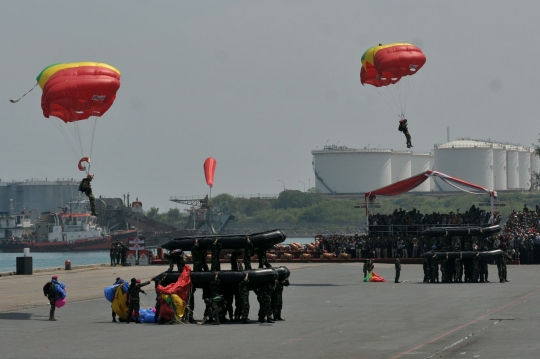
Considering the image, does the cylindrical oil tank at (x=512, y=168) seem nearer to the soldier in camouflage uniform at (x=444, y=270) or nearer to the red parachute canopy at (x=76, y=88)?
the soldier in camouflage uniform at (x=444, y=270)

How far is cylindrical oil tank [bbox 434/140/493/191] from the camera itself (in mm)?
180375

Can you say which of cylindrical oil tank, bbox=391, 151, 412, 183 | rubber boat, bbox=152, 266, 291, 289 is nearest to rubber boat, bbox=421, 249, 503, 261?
rubber boat, bbox=152, 266, 291, 289

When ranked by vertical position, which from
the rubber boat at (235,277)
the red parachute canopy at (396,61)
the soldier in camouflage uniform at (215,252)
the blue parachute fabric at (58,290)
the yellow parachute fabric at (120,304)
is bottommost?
the yellow parachute fabric at (120,304)

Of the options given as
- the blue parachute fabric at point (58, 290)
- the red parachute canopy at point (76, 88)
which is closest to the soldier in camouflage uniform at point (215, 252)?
the blue parachute fabric at point (58, 290)

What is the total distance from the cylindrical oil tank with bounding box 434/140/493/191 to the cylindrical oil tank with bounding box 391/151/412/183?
9523 mm

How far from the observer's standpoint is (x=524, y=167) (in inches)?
7741

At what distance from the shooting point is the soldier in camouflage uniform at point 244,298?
2294cm

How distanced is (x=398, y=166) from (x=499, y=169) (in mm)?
19780

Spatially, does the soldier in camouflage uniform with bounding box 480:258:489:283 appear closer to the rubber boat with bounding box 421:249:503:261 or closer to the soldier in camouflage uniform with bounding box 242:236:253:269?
the rubber boat with bounding box 421:249:503:261

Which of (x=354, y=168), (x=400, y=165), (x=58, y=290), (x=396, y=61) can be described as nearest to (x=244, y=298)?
(x=58, y=290)

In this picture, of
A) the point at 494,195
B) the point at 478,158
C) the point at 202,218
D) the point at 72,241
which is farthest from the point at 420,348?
the point at 478,158

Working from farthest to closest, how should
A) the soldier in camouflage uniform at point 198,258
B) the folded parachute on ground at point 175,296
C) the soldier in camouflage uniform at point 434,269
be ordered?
1. the soldier in camouflage uniform at point 434,269
2. the soldier in camouflage uniform at point 198,258
3. the folded parachute on ground at point 175,296

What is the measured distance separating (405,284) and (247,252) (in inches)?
559

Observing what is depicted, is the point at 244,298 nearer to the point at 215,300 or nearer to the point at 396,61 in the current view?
the point at 215,300
